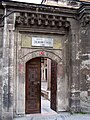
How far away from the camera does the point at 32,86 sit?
710 centimetres

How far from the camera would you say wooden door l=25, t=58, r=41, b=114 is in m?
7.02

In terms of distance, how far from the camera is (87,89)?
272 inches

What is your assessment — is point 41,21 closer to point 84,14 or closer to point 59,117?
point 84,14

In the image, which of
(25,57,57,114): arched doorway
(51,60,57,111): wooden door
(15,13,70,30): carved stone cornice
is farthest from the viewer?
(51,60,57,111): wooden door

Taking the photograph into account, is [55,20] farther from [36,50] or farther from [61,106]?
[61,106]

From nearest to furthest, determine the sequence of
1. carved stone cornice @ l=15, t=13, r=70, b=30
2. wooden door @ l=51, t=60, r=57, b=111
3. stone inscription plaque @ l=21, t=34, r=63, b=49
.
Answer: carved stone cornice @ l=15, t=13, r=70, b=30 → stone inscription plaque @ l=21, t=34, r=63, b=49 → wooden door @ l=51, t=60, r=57, b=111

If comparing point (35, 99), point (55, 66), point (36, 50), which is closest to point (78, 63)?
point (55, 66)

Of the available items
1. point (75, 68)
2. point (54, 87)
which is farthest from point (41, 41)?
point (54, 87)

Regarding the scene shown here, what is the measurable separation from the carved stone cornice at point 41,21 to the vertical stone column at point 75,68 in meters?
0.35

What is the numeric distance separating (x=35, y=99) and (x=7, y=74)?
65.8 inches

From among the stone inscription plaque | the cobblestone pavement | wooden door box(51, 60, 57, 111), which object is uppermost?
the stone inscription plaque

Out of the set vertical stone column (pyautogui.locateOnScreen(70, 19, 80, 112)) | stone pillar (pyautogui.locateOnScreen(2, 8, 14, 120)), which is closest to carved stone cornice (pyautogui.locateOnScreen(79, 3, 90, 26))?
vertical stone column (pyautogui.locateOnScreen(70, 19, 80, 112))

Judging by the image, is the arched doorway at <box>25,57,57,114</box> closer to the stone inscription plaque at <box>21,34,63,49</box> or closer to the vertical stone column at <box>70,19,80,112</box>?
the stone inscription plaque at <box>21,34,63,49</box>

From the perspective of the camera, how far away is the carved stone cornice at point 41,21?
6.49 m
